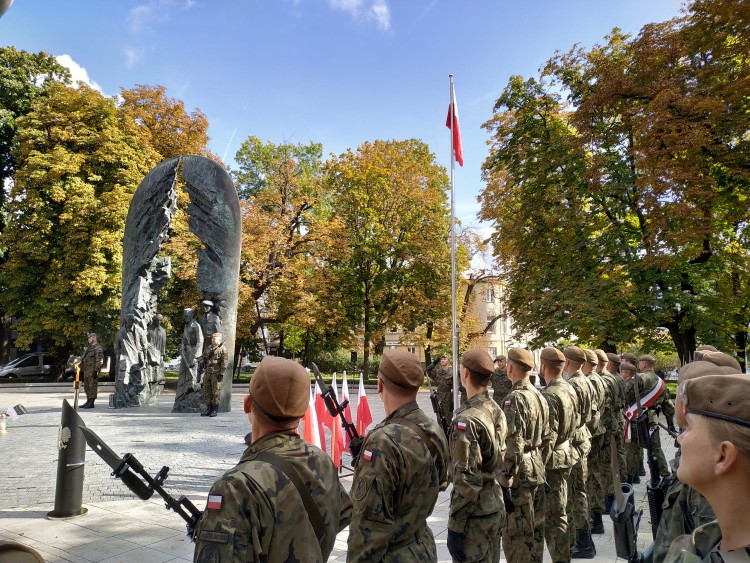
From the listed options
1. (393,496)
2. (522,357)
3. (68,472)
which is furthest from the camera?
(68,472)

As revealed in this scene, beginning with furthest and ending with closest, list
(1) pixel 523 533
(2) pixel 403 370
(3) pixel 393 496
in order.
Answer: (1) pixel 523 533 → (2) pixel 403 370 → (3) pixel 393 496

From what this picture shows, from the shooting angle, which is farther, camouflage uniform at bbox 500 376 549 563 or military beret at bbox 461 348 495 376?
camouflage uniform at bbox 500 376 549 563

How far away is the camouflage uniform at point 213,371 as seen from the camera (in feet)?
47.3

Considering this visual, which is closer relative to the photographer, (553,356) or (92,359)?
(553,356)

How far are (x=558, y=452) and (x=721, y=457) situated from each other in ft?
13.7

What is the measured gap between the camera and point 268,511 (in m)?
2.10

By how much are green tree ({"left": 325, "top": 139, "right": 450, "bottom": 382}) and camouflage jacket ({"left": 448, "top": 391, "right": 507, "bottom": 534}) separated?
2762 cm

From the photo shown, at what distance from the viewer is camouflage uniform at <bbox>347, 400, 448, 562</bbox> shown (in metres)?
2.77

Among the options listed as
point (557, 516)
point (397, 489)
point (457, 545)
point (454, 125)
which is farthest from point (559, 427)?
point (454, 125)

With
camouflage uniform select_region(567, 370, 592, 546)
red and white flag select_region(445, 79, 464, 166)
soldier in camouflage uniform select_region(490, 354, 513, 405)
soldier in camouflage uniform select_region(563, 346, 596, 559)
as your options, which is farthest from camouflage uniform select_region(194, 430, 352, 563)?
red and white flag select_region(445, 79, 464, 166)

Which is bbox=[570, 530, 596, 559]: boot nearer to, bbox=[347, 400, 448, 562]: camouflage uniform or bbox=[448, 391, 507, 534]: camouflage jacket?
bbox=[448, 391, 507, 534]: camouflage jacket

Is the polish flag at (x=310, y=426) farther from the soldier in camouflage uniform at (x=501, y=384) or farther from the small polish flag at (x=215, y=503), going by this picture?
the small polish flag at (x=215, y=503)

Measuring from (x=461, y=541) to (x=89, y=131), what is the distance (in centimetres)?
2827

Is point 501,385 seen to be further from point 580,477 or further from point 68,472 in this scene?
point 68,472
